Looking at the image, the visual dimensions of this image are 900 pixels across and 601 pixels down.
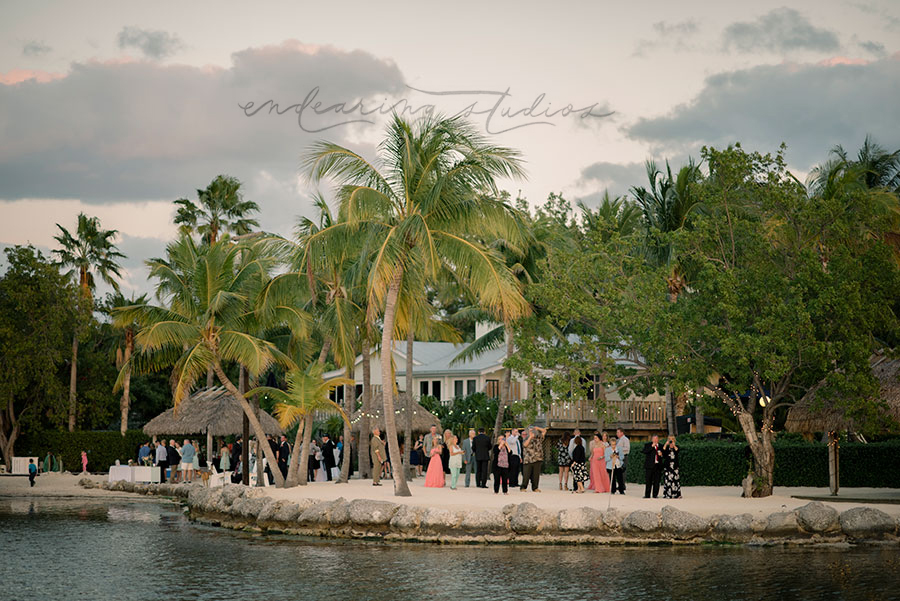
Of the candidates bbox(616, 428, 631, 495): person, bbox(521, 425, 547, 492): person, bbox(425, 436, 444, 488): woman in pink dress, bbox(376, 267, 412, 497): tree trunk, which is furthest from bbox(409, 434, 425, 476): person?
bbox(376, 267, 412, 497): tree trunk

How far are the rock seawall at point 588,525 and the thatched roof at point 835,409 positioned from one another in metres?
5.09

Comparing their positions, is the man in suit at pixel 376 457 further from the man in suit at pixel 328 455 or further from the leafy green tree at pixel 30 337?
the leafy green tree at pixel 30 337

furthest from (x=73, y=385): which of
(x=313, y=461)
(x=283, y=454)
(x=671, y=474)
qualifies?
(x=671, y=474)

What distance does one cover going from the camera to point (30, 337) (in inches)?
1841

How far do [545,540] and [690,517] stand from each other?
2.82 metres

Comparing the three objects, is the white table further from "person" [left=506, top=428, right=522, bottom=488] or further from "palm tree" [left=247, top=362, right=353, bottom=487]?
"person" [left=506, top=428, right=522, bottom=488]

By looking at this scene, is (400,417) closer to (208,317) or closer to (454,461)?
(454,461)

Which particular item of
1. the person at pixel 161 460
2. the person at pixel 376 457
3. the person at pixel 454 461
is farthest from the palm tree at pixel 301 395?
the person at pixel 161 460

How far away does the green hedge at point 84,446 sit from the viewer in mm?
46094

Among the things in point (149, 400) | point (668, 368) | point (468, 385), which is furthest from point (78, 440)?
point (668, 368)

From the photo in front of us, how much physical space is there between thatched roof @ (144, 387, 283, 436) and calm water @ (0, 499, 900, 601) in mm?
14948

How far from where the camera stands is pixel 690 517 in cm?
1952

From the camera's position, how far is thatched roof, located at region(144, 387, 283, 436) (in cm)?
3631

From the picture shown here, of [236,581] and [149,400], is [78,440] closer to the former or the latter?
[149,400]
